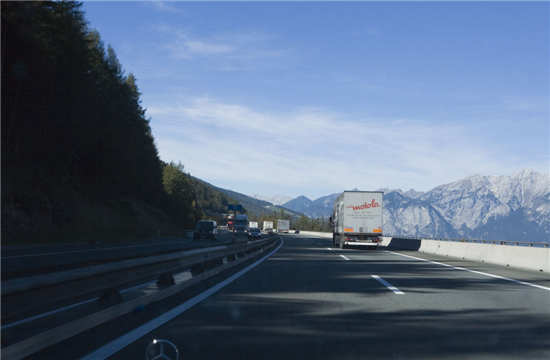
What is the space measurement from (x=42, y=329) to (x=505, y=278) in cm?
1163

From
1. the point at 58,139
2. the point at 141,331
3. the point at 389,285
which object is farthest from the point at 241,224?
the point at 141,331

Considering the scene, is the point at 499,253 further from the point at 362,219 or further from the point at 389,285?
the point at 362,219

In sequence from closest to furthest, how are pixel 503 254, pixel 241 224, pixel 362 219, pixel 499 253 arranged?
pixel 503 254 → pixel 499 253 → pixel 362 219 → pixel 241 224

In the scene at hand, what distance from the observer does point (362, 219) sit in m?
32.0

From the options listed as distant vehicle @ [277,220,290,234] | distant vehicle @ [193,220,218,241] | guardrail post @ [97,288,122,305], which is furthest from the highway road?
distant vehicle @ [277,220,290,234]

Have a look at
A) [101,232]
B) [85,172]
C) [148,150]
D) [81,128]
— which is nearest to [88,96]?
[81,128]

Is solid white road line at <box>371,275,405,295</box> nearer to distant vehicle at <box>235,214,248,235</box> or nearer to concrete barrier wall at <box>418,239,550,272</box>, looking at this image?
concrete barrier wall at <box>418,239,550,272</box>

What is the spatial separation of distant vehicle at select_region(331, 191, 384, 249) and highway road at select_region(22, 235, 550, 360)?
68.5 feet

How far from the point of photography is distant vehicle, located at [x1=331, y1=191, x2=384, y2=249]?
104ft

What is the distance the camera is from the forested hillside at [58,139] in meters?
26.8

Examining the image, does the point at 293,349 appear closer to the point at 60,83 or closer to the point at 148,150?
the point at 60,83

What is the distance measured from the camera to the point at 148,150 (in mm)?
74125

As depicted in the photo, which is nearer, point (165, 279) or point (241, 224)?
point (165, 279)

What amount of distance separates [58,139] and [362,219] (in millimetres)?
22960
